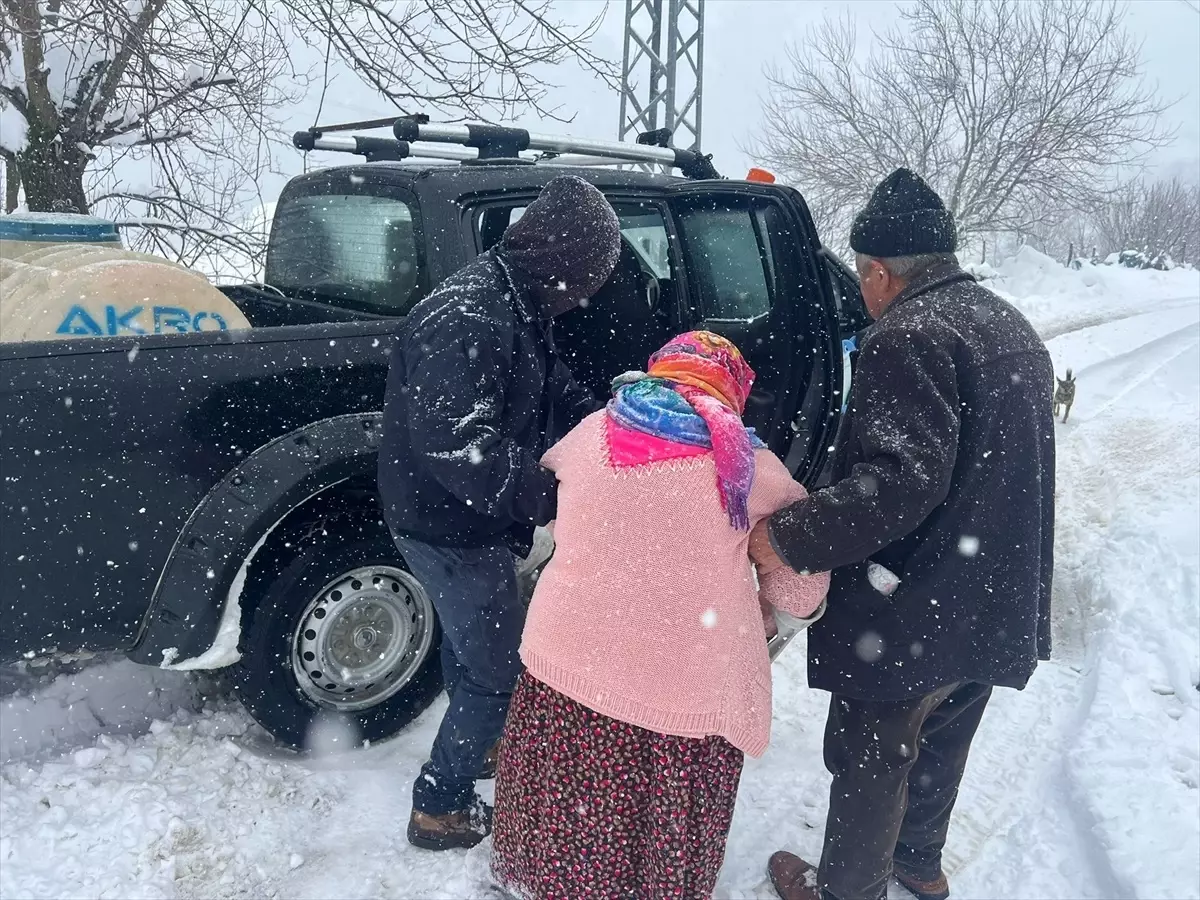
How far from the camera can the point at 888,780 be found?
7.22 feet

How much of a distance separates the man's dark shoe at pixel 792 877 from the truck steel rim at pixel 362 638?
1320mm

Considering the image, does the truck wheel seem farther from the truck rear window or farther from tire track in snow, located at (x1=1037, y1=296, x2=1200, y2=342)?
tire track in snow, located at (x1=1037, y1=296, x2=1200, y2=342)

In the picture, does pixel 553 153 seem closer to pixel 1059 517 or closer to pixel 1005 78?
pixel 1059 517

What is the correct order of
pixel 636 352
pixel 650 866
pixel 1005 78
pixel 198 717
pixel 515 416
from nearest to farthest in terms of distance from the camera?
1. pixel 650 866
2. pixel 515 416
3. pixel 198 717
4. pixel 636 352
5. pixel 1005 78

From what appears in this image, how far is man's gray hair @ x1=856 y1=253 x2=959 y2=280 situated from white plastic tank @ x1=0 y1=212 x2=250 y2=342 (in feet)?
6.73

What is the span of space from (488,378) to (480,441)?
17cm

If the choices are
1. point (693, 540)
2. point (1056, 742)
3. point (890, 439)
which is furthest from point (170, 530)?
point (1056, 742)

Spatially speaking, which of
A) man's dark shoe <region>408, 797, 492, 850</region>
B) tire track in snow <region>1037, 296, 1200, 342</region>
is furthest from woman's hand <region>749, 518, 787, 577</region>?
tire track in snow <region>1037, 296, 1200, 342</region>

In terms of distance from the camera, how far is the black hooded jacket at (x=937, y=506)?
1.89 m

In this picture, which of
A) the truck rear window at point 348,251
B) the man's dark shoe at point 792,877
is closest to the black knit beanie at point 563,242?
the truck rear window at point 348,251

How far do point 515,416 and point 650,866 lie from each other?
114cm

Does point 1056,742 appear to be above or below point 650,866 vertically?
below

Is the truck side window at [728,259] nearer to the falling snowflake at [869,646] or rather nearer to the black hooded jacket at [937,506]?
the black hooded jacket at [937,506]

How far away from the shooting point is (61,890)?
2342 millimetres
